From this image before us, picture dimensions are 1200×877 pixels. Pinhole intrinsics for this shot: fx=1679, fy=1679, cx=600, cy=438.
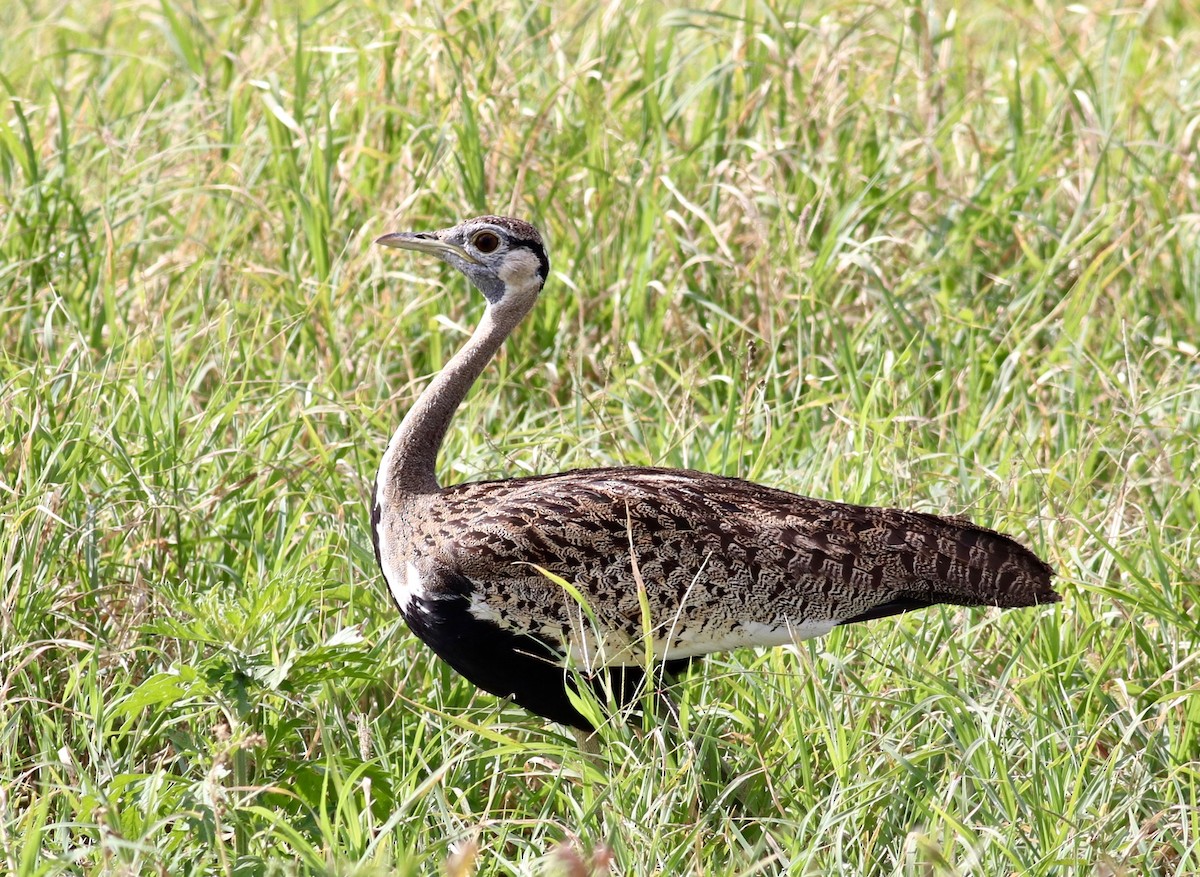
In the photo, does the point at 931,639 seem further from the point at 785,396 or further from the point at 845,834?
the point at 785,396

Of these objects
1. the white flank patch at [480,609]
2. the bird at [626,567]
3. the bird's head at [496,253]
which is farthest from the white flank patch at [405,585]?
the bird's head at [496,253]

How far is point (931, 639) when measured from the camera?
4.07 metres

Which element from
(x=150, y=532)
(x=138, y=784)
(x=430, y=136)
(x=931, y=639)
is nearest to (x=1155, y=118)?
(x=430, y=136)

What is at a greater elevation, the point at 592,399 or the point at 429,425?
the point at 429,425

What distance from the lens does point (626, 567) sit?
3648mm

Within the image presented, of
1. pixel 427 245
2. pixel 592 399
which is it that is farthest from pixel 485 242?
pixel 592 399

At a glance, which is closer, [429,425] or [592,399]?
[429,425]

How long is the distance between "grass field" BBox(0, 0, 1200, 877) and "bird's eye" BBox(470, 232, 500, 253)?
0.69 meters

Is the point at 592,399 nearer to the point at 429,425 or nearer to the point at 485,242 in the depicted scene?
the point at 485,242

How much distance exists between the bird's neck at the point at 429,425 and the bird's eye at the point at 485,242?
150 millimetres

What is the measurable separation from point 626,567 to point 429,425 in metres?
0.59

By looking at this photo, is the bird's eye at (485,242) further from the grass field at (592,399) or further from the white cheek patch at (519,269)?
the grass field at (592,399)

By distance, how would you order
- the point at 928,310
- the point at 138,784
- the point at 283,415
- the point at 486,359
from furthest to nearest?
1. the point at 928,310
2. the point at 283,415
3. the point at 486,359
4. the point at 138,784

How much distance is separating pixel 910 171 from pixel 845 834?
300 centimetres
